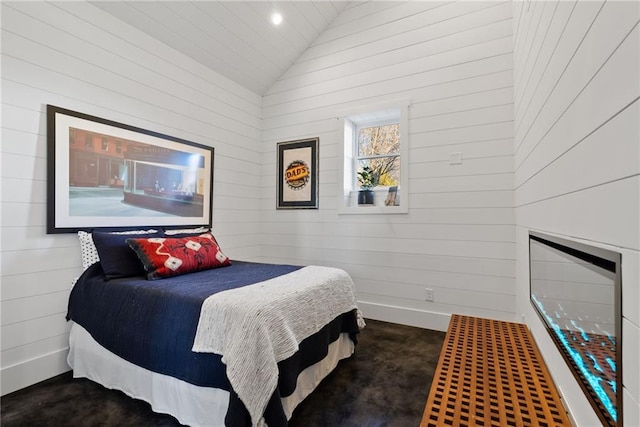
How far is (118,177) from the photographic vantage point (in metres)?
2.60

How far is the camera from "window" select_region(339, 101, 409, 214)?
3246 mm

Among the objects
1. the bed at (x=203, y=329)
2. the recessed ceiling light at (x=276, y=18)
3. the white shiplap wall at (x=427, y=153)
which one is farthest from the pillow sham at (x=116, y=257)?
the recessed ceiling light at (x=276, y=18)

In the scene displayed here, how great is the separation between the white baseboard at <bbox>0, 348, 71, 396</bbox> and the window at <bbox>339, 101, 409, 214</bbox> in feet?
9.08

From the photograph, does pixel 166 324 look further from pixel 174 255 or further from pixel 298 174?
pixel 298 174

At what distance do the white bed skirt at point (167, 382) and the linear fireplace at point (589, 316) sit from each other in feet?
4.25

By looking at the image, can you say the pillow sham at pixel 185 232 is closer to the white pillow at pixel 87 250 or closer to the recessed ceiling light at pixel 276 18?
the white pillow at pixel 87 250

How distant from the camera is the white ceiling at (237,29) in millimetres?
2725

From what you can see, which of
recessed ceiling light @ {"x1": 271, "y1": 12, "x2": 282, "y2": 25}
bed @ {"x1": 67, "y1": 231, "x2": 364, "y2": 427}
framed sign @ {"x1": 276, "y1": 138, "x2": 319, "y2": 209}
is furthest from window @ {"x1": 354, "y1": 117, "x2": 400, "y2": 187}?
bed @ {"x1": 67, "y1": 231, "x2": 364, "y2": 427}

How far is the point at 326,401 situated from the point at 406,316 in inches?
62.3

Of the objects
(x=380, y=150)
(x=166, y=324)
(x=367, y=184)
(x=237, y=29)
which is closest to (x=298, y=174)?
(x=367, y=184)

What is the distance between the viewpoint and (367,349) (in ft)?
8.58

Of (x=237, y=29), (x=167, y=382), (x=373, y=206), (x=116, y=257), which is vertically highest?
(x=237, y=29)

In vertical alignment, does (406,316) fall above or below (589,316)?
below

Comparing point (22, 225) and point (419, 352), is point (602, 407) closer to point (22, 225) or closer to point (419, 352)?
point (419, 352)
